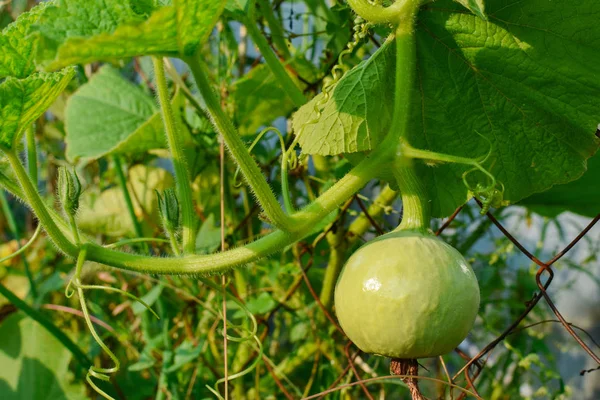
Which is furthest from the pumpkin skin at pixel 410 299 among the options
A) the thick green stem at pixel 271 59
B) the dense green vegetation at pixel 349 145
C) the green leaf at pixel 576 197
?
the green leaf at pixel 576 197

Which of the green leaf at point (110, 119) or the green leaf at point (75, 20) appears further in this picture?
the green leaf at point (110, 119)

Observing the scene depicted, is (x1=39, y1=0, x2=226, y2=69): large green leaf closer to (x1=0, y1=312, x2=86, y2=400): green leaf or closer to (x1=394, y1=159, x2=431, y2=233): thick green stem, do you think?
(x1=394, y1=159, x2=431, y2=233): thick green stem

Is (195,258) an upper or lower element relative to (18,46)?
lower

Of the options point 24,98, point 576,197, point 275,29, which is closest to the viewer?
point 24,98

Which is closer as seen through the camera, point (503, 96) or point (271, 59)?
point (503, 96)

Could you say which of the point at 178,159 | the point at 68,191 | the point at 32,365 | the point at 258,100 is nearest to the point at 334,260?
the point at 258,100

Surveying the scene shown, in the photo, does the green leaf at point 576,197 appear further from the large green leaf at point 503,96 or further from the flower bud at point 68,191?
the flower bud at point 68,191

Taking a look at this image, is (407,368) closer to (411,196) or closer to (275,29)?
(411,196)

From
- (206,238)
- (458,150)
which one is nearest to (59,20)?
(458,150)

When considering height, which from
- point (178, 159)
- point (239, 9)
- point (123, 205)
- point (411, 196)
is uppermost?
point (239, 9)

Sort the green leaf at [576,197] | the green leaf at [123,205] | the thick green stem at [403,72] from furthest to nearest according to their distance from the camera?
the green leaf at [123,205] → the green leaf at [576,197] → the thick green stem at [403,72]
